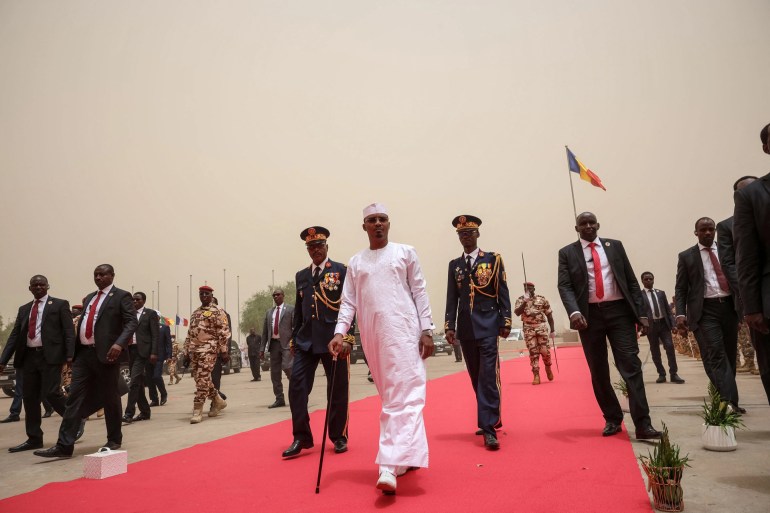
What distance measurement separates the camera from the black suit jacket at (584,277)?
5.58 m

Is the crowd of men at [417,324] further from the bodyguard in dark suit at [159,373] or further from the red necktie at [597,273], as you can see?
the bodyguard in dark suit at [159,373]

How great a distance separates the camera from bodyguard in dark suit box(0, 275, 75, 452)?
7.12m

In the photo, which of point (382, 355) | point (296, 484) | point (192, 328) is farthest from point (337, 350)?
point (192, 328)

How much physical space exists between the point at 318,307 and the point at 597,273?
2.81 metres

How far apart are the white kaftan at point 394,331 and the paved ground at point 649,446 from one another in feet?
3.54

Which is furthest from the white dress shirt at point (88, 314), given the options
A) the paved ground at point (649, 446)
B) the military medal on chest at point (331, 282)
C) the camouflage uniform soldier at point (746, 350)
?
the camouflage uniform soldier at point (746, 350)

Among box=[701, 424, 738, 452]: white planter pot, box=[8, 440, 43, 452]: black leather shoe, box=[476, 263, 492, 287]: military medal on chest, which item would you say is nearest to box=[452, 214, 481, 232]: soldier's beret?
box=[476, 263, 492, 287]: military medal on chest

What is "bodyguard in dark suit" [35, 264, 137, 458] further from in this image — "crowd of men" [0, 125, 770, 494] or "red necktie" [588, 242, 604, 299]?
"red necktie" [588, 242, 604, 299]

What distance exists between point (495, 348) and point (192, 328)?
18.5 ft

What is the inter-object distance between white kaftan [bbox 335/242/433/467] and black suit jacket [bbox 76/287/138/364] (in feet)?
10.5

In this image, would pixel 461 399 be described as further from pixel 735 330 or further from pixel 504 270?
pixel 735 330

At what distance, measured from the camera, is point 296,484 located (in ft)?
14.1

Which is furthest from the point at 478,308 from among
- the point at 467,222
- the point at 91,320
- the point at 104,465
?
the point at 91,320

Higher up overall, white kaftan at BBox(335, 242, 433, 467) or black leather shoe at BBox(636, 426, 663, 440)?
white kaftan at BBox(335, 242, 433, 467)
